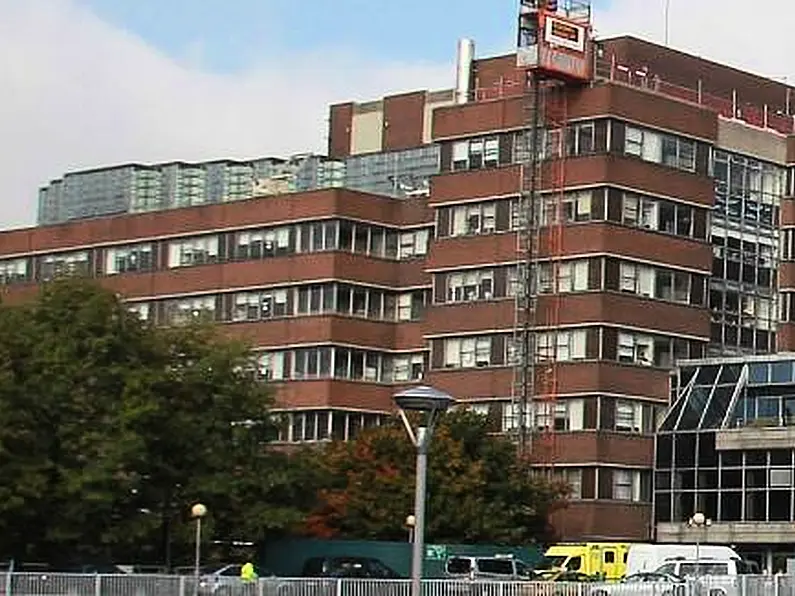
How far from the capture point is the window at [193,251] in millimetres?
106688

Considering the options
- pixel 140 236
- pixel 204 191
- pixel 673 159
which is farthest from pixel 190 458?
pixel 204 191

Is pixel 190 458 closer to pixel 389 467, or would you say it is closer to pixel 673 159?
pixel 389 467

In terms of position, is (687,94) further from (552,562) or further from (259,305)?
(552,562)

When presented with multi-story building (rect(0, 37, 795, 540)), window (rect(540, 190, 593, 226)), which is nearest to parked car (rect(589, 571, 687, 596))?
multi-story building (rect(0, 37, 795, 540))

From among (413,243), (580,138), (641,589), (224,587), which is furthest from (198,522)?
(413,243)

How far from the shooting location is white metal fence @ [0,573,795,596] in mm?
49062

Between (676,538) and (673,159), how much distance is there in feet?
57.3

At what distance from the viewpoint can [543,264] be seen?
92125 mm

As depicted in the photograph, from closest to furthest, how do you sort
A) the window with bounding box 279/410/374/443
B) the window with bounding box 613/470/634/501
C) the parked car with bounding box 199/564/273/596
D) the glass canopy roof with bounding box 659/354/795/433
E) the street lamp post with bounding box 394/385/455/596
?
the street lamp post with bounding box 394/385/455/596 → the parked car with bounding box 199/564/273/596 → the glass canopy roof with bounding box 659/354/795/433 → the window with bounding box 613/470/634/501 → the window with bounding box 279/410/374/443

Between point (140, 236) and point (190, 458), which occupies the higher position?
point (140, 236)

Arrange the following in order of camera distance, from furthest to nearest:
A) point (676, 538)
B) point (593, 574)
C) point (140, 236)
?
1. point (140, 236)
2. point (676, 538)
3. point (593, 574)

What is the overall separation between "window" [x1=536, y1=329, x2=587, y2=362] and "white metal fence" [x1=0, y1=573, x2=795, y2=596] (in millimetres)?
40012

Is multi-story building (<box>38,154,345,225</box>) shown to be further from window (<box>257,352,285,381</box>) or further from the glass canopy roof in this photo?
the glass canopy roof

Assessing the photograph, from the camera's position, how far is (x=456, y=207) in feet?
315
